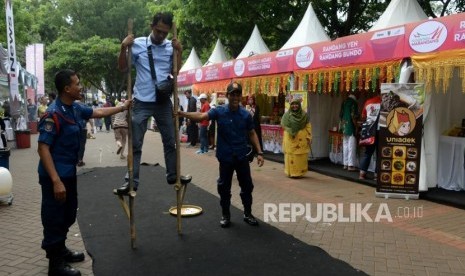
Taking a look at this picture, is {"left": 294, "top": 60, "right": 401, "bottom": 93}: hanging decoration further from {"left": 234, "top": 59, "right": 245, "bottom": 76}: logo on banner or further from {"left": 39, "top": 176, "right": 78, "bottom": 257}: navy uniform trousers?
{"left": 39, "top": 176, "right": 78, "bottom": 257}: navy uniform trousers

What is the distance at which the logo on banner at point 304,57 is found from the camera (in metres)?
9.38

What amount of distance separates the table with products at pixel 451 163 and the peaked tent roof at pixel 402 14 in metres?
2.89

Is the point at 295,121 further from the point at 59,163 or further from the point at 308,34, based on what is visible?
the point at 59,163

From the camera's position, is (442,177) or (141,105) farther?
(442,177)

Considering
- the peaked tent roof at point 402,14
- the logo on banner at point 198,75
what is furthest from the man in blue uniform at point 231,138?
the logo on banner at point 198,75

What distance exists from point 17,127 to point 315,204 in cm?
1288

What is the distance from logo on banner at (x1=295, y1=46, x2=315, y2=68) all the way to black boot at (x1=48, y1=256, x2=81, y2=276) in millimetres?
7189

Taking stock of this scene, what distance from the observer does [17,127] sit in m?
15.2

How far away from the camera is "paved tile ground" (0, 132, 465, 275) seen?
406 centimetres

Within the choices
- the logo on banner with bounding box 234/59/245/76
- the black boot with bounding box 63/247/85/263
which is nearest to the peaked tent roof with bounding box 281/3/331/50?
the logo on banner with bounding box 234/59/245/76

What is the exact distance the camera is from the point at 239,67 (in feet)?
41.0

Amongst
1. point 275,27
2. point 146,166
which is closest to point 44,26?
point 275,27

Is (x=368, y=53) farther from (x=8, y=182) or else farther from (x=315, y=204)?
(x=8, y=182)

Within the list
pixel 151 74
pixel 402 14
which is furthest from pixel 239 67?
pixel 151 74
